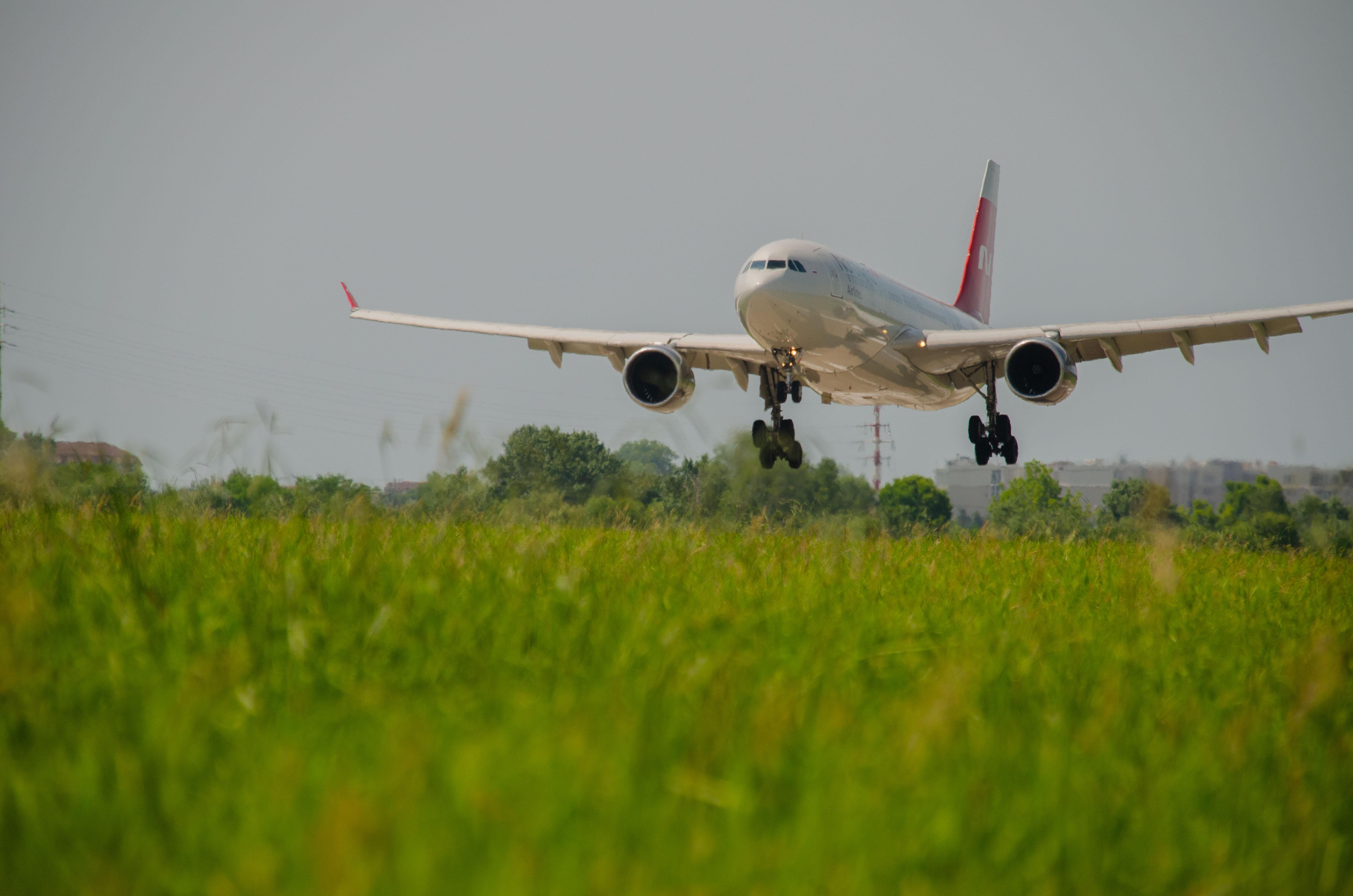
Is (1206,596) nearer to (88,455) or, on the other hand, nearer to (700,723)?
(700,723)

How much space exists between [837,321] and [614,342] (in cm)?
488

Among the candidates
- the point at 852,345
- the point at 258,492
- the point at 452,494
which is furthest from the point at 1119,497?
the point at 258,492

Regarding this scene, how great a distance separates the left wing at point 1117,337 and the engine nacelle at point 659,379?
468 centimetres

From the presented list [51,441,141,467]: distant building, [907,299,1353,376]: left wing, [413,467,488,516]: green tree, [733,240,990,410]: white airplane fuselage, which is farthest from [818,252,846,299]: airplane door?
[51,441,141,467]: distant building

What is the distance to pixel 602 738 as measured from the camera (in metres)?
2.53

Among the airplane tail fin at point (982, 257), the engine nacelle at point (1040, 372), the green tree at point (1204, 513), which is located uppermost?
the airplane tail fin at point (982, 257)

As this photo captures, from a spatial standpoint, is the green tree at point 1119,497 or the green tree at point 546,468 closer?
the green tree at point 546,468

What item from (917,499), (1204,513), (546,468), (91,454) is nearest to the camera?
(91,454)

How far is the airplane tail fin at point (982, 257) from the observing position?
31.3 meters

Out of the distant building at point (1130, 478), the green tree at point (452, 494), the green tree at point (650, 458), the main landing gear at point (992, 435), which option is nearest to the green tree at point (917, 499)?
the distant building at point (1130, 478)

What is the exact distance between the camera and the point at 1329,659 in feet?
11.3

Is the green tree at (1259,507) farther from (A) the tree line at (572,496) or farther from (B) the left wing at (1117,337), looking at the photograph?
(A) the tree line at (572,496)

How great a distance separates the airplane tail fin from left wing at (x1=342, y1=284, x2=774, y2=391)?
12.5m

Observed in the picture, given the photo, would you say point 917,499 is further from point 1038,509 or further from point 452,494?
point 452,494
